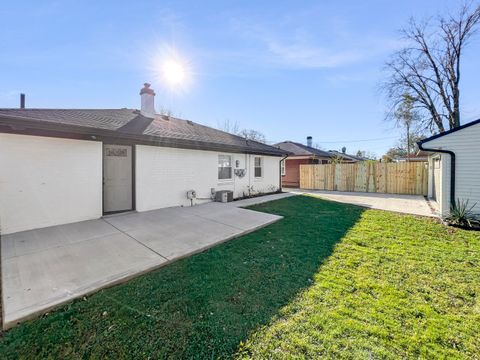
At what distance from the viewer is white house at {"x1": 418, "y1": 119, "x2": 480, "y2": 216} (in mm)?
6230

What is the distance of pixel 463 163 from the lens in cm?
638

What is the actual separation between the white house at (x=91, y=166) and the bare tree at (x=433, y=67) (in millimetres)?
16341

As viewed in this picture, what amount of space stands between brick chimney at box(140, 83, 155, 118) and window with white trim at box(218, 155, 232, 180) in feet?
11.8

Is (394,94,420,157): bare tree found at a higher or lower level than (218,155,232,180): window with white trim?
higher

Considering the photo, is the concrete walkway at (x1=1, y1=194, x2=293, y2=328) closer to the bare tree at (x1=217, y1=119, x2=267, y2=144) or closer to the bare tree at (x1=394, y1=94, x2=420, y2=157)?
the bare tree at (x1=394, y1=94, x2=420, y2=157)

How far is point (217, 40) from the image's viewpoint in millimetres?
8383

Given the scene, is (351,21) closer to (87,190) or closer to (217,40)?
(217,40)

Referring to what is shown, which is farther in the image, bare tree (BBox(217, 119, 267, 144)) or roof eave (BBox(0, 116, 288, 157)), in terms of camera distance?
bare tree (BBox(217, 119, 267, 144))

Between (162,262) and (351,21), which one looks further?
(351,21)

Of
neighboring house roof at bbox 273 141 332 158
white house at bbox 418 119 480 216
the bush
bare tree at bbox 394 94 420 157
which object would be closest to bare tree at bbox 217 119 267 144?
neighboring house roof at bbox 273 141 332 158

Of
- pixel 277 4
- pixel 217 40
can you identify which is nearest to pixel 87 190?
pixel 217 40

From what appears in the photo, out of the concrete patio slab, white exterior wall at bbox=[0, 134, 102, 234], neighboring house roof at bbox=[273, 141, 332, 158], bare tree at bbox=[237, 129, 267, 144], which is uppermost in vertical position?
bare tree at bbox=[237, 129, 267, 144]

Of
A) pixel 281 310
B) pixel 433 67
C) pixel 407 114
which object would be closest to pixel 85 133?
pixel 281 310

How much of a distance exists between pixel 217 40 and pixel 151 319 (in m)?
9.31
